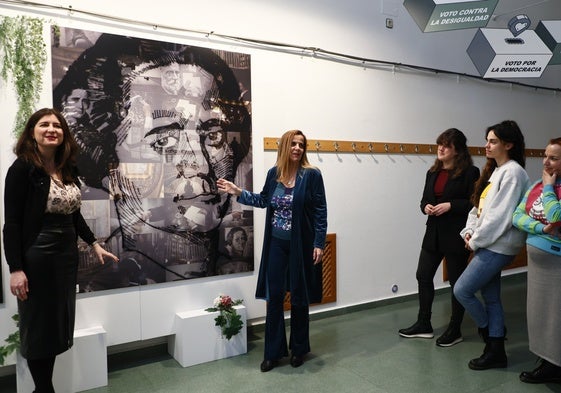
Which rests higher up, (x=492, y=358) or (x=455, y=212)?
(x=455, y=212)

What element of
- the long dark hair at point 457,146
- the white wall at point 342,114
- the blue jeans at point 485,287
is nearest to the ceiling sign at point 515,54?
the long dark hair at point 457,146

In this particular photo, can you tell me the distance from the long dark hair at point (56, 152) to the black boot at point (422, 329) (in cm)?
271

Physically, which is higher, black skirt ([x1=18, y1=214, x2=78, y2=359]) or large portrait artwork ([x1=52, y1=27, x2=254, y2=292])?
large portrait artwork ([x1=52, y1=27, x2=254, y2=292])

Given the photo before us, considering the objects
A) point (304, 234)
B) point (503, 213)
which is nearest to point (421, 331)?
point (503, 213)

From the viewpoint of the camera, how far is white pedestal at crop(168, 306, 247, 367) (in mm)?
2996

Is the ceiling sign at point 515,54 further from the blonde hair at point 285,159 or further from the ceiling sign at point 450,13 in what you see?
the blonde hair at point 285,159

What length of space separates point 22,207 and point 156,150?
43.8 inches

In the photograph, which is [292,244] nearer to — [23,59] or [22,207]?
[22,207]

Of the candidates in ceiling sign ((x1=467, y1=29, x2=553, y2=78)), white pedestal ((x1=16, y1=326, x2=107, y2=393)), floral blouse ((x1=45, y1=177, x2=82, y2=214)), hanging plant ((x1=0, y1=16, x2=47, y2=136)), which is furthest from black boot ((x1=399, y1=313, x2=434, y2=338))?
hanging plant ((x1=0, y1=16, x2=47, y2=136))

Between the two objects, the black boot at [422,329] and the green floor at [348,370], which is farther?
the black boot at [422,329]

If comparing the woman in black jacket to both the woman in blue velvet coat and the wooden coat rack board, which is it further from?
the wooden coat rack board

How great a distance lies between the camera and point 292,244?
9.29 ft

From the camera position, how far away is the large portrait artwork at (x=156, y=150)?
9.26 ft

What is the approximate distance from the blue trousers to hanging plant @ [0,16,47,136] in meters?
1.73
